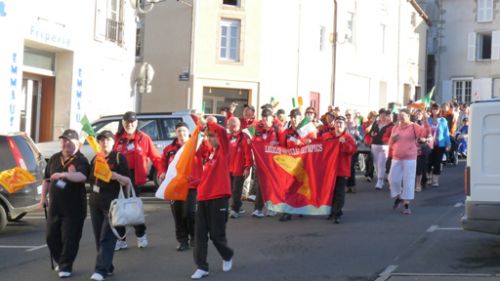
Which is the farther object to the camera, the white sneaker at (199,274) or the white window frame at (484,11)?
the white window frame at (484,11)

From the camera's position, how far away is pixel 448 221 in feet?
39.2

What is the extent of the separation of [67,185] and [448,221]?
21.2 feet

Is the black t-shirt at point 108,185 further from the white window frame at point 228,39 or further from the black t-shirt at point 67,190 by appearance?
the white window frame at point 228,39

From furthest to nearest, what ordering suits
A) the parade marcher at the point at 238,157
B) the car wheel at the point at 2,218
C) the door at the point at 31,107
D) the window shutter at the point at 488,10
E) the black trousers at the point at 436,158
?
the window shutter at the point at 488,10, the door at the point at 31,107, the black trousers at the point at 436,158, the parade marcher at the point at 238,157, the car wheel at the point at 2,218

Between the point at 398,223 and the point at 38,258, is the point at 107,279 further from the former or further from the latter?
the point at 398,223

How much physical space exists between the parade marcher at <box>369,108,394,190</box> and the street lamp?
10.2 m

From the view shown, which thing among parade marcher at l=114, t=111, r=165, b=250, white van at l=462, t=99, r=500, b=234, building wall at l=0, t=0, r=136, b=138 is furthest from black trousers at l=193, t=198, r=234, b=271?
building wall at l=0, t=0, r=136, b=138

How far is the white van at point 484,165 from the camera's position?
8.41m

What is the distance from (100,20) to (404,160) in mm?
12436

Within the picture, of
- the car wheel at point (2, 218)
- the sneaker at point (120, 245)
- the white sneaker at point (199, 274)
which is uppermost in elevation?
the car wheel at point (2, 218)

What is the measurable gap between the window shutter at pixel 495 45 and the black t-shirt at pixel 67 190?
139ft

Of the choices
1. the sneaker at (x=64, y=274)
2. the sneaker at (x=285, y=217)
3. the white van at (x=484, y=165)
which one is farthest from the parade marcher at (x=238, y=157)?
the white van at (x=484, y=165)

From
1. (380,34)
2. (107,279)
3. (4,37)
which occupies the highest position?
(380,34)

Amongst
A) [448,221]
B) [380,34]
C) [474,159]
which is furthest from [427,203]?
[380,34]
